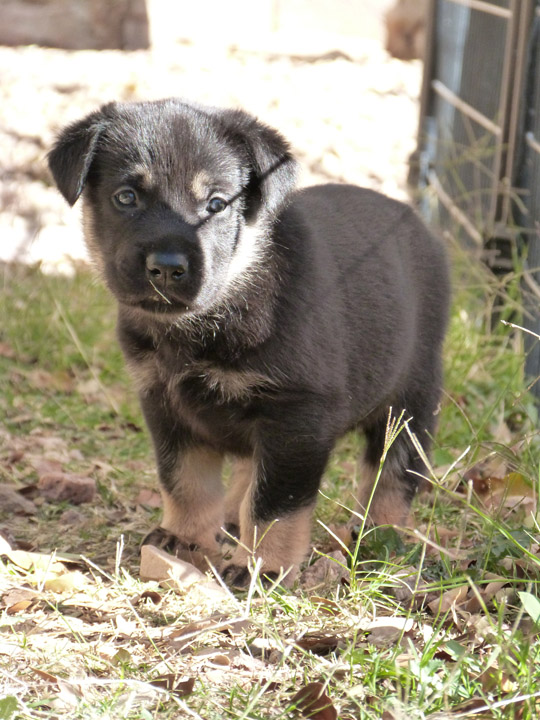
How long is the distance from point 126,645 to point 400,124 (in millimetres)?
7342

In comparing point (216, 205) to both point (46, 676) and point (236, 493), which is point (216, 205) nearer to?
point (236, 493)

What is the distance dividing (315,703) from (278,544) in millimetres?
878

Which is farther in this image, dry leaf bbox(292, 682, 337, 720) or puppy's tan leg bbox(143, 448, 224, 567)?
puppy's tan leg bbox(143, 448, 224, 567)

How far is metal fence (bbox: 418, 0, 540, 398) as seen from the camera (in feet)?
16.1

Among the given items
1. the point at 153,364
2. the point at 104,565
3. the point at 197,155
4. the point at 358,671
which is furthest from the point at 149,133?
the point at 358,671

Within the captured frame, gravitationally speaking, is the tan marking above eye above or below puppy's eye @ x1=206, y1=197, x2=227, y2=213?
above

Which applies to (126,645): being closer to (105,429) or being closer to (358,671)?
(358,671)

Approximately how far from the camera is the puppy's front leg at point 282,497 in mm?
2914

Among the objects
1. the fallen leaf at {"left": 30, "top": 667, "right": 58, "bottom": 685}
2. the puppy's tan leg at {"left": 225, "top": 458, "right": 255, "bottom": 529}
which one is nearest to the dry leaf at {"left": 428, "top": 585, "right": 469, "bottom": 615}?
the fallen leaf at {"left": 30, "top": 667, "right": 58, "bottom": 685}

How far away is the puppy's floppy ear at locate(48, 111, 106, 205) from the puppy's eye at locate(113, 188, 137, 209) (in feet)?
0.41

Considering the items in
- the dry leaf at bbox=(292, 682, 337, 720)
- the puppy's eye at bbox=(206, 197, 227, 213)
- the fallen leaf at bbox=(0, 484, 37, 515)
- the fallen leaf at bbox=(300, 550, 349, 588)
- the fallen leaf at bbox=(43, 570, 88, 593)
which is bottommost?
the fallen leaf at bbox=(0, 484, 37, 515)

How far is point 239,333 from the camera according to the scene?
2.93m

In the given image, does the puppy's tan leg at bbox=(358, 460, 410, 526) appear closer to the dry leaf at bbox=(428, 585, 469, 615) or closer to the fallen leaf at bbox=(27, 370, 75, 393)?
the dry leaf at bbox=(428, 585, 469, 615)

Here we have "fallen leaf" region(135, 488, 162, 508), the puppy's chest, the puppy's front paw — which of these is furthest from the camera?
"fallen leaf" region(135, 488, 162, 508)
